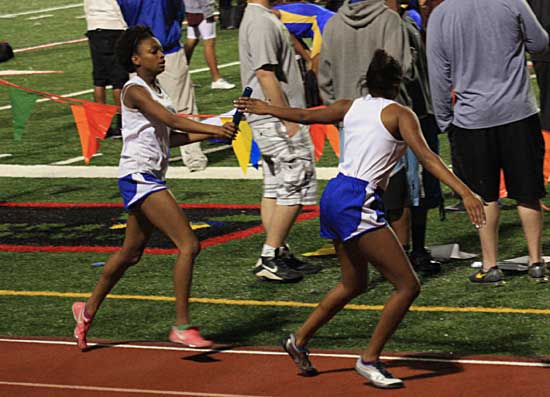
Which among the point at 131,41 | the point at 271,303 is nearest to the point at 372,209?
the point at 131,41

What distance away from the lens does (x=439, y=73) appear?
29.9ft

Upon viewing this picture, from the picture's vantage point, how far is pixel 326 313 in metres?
7.22

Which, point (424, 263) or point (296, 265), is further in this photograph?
point (296, 265)

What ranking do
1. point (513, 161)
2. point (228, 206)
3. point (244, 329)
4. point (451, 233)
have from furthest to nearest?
point (228, 206), point (451, 233), point (513, 161), point (244, 329)

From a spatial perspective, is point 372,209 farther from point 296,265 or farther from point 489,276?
point 296,265

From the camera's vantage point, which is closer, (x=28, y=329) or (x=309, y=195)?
(x=28, y=329)

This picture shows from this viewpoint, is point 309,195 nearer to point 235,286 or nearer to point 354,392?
point 235,286

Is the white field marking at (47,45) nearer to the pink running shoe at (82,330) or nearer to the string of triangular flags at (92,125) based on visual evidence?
the string of triangular flags at (92,125)

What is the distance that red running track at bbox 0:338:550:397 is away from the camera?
708cm

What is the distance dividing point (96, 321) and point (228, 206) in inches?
148

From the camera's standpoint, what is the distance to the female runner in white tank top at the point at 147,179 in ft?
25.6

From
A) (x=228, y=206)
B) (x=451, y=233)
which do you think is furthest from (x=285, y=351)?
(x=228, y=206)

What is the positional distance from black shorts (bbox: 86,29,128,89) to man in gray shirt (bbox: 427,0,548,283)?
7065 mm

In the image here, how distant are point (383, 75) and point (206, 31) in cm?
1307
